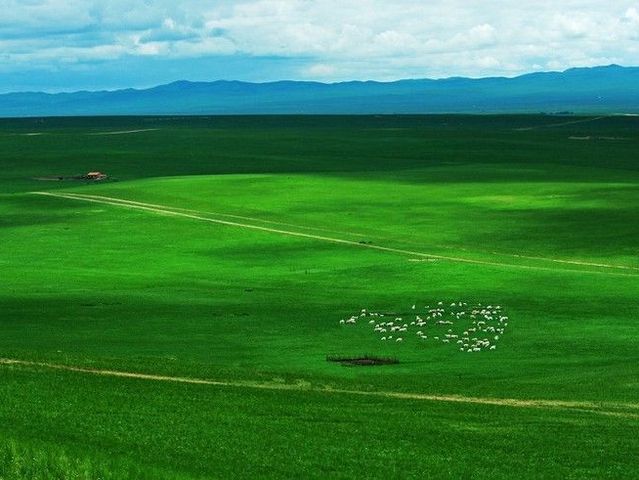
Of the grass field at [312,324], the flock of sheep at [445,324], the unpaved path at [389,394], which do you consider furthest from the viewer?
the flock of sheep at [445,324]

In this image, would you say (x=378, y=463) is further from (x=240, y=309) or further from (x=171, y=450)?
(x=240, y=309)

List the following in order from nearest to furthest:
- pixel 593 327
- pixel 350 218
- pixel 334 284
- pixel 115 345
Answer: pixel 115 345
pixel 593 327
pixel 334 284
pixel 350 218

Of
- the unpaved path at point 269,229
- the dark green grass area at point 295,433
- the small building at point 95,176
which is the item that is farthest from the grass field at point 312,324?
the small building at point 95,176

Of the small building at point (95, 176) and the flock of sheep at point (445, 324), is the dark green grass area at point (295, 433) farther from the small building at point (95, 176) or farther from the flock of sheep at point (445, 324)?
the small building at point (95, 176)

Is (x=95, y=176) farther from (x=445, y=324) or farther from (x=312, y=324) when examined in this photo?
(x=445, y=324)

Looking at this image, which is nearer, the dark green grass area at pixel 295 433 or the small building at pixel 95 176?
the dark green grass area at pixel 295 433

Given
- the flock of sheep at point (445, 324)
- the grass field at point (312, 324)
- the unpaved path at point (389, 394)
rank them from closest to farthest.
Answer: the grass field at point (312, 324), the unpaved path at point (389, 394), the flock of sheep at point (445, 324)

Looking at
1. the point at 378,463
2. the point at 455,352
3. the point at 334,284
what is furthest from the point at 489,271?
the point at 378,463
